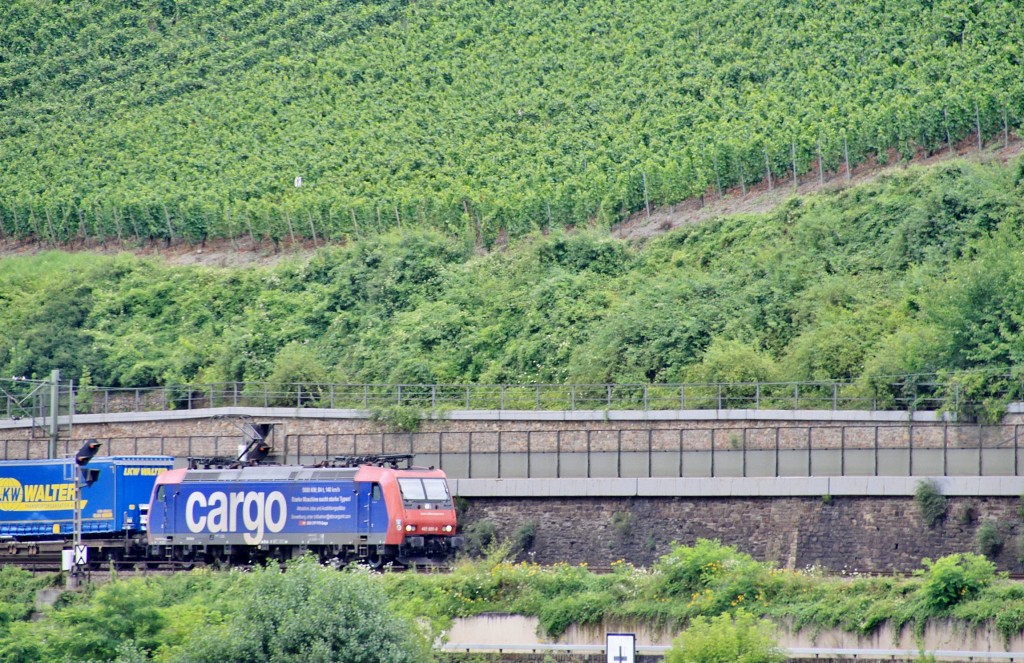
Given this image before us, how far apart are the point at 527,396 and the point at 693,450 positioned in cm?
933

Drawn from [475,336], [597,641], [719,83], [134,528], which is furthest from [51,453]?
[719,83]

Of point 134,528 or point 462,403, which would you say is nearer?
point 134,528

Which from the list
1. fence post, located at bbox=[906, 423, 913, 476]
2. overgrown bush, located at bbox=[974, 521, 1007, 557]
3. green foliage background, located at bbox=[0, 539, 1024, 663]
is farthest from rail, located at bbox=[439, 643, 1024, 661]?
fence post, located at bbox=[906, 423, 913, 476]

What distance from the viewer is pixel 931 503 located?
128ft

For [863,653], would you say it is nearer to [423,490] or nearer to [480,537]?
[423,490]

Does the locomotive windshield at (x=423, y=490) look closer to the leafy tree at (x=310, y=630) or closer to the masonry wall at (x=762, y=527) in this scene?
the masonry wall at (x=762, y=527)

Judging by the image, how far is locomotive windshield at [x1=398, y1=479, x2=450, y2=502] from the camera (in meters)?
42.6

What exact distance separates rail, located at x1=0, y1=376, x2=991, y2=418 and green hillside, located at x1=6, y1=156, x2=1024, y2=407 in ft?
2.47

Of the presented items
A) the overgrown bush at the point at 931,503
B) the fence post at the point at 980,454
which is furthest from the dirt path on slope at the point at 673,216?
the overgrown bush at the point at 931,503

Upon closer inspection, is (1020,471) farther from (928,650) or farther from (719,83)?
(719,83)

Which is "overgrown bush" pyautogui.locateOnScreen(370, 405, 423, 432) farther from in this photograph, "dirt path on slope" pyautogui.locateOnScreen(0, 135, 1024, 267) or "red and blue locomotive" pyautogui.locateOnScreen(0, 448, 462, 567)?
Answer: "dirt path on slope" pyautogui.locateOnScreen(0, 135, 1024, 267)

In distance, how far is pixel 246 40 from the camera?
101 meters

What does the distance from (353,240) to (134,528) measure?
100 ft

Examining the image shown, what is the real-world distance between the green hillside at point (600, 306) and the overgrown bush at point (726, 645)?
601 inches
